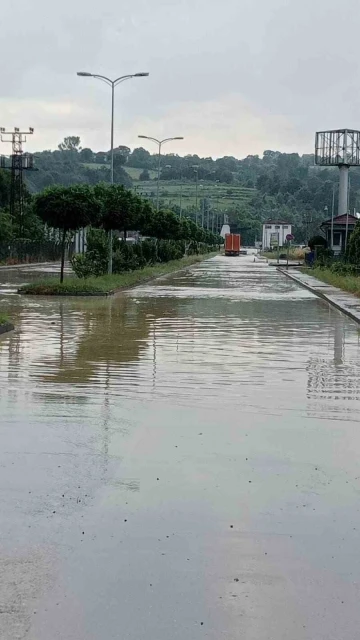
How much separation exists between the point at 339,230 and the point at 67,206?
49.7m

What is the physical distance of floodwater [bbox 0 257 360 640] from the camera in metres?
5.09

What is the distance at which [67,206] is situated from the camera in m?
34.2

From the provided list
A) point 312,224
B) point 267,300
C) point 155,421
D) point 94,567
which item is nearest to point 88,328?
point 155,421

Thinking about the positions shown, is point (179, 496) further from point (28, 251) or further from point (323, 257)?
point (28, 251)

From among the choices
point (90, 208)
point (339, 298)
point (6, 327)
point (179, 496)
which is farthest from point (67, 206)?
point (179, 496)

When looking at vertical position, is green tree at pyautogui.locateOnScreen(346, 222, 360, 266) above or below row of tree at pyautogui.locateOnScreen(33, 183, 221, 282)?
below

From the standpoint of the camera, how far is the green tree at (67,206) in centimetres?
3425

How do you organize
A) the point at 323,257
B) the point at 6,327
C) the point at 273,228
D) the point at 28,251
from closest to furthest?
1. the point at 6,327
2. the point at 323,257
3. the point at 28,251
4. the point at 273,228

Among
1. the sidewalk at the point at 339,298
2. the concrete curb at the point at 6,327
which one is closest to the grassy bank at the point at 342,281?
the sidewalk at the point at 339,298

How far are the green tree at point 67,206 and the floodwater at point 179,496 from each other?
18.5m

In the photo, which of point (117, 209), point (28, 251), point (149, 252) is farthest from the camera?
point (28, 251)

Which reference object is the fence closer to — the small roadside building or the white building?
the small roadside building

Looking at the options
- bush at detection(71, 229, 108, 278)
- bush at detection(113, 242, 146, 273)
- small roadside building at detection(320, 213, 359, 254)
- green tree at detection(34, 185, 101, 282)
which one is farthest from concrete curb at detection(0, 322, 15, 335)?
small roadside building at detection(320, 213, 359, 254)

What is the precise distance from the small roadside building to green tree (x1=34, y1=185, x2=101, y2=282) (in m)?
43.4
